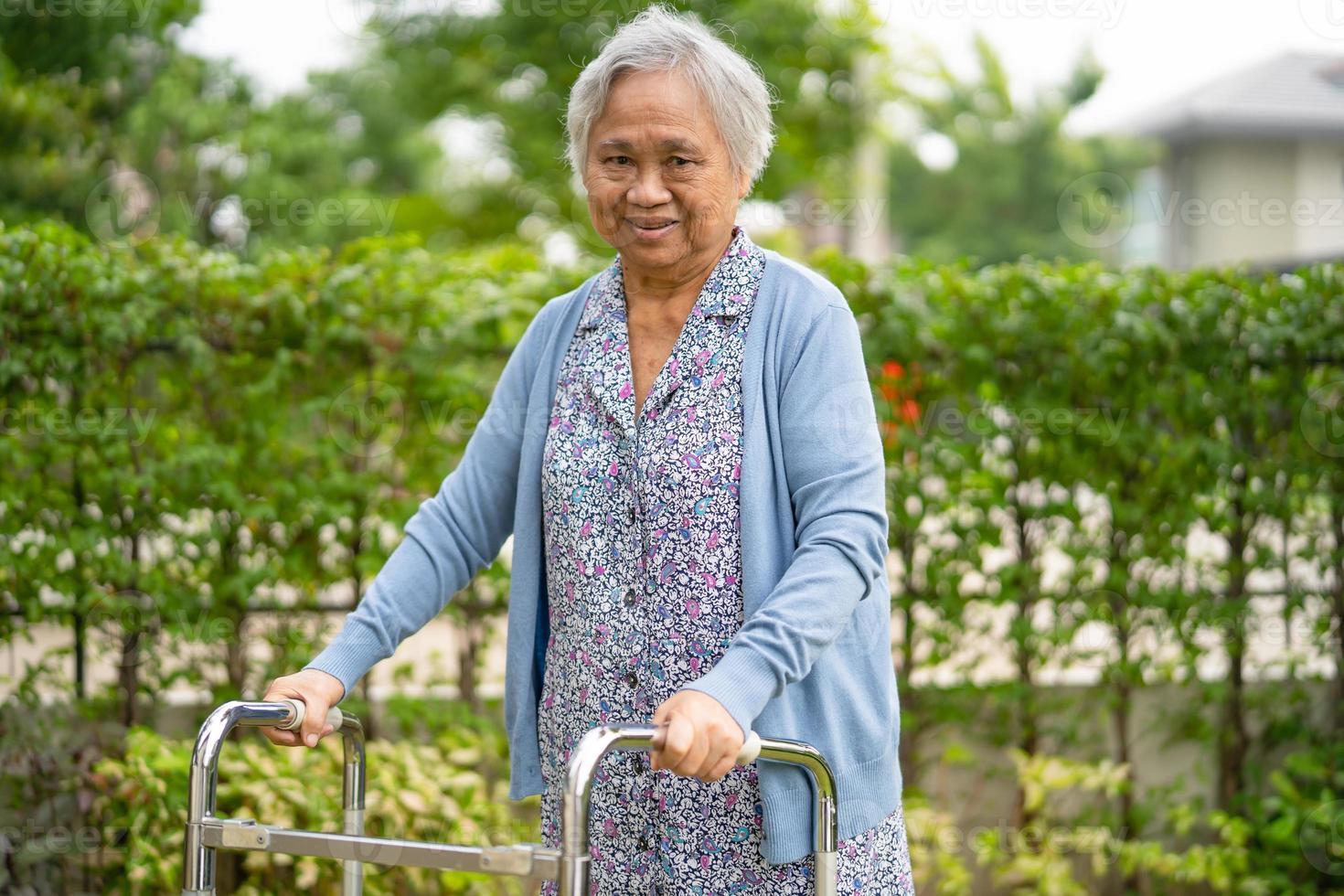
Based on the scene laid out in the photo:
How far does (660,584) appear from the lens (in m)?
1.83

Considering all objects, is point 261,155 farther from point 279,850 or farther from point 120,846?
point 279,850

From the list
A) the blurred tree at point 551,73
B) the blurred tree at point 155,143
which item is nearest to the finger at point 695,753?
the blurred tree at point 155,143

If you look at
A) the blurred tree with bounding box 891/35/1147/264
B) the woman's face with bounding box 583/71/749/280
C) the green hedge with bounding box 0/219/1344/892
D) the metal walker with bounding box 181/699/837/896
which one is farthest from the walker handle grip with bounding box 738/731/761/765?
the blurred tree with bounding box 891/35/1147/264

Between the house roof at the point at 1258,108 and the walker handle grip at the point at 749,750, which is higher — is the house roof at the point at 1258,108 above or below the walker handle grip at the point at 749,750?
above

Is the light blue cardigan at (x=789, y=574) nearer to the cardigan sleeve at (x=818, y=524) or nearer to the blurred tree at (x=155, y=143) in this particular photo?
the cardigan sleeve at (x=818, y=524)

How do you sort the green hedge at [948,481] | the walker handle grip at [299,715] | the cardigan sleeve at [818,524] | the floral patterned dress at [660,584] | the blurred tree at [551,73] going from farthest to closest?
1. the blurred tree at [551,73]
2. the green hedge at [948,481]
3. the floral patterned dress at [660,584]
4. the walker handle grip at [299,715]
5. the cardigan sleeve at [818,524]

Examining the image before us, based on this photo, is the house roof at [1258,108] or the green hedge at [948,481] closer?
the green hedge at [948,481]

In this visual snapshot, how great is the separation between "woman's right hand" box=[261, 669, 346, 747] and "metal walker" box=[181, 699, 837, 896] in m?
0.01

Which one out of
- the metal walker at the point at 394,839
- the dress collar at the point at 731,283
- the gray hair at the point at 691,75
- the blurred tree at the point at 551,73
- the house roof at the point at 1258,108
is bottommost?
the metal walker at the point at 394,839

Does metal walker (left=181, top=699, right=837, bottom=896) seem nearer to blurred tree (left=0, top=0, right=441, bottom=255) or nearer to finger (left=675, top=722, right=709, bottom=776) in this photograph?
finger (left=675, top=722, right=709, bottom=776)

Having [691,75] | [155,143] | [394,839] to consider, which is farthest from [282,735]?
[155,143]

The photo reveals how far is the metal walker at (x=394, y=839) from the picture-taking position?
4.72ft

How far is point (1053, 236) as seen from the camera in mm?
30672

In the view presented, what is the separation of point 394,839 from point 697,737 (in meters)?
0.43
